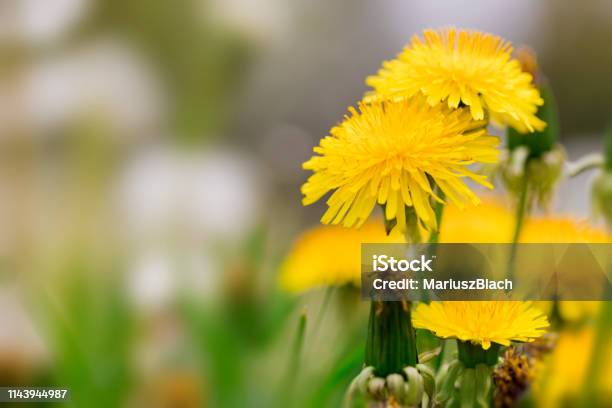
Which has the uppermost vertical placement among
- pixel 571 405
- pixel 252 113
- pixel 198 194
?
pixel 252 113

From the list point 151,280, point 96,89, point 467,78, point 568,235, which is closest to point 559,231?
point 568,235

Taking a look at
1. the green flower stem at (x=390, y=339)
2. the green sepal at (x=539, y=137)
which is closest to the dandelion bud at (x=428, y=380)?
the green flower stem at (x=390, y=339)

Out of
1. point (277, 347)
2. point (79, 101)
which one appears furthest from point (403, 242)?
point (79, 101)

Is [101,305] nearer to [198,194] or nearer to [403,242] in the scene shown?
[198,194]

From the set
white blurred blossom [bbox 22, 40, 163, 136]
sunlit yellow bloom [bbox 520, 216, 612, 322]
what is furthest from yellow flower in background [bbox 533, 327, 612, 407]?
white blurred blossom [bbox 22, 40, 163, 136]

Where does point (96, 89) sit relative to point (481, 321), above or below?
above

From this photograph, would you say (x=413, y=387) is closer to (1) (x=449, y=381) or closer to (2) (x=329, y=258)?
(1) (x=449, y=381)

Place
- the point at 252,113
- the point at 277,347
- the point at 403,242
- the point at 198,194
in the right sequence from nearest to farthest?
the point at 403,242 → the point at 277,347 → the point at 198,194 → the point at 252,113
